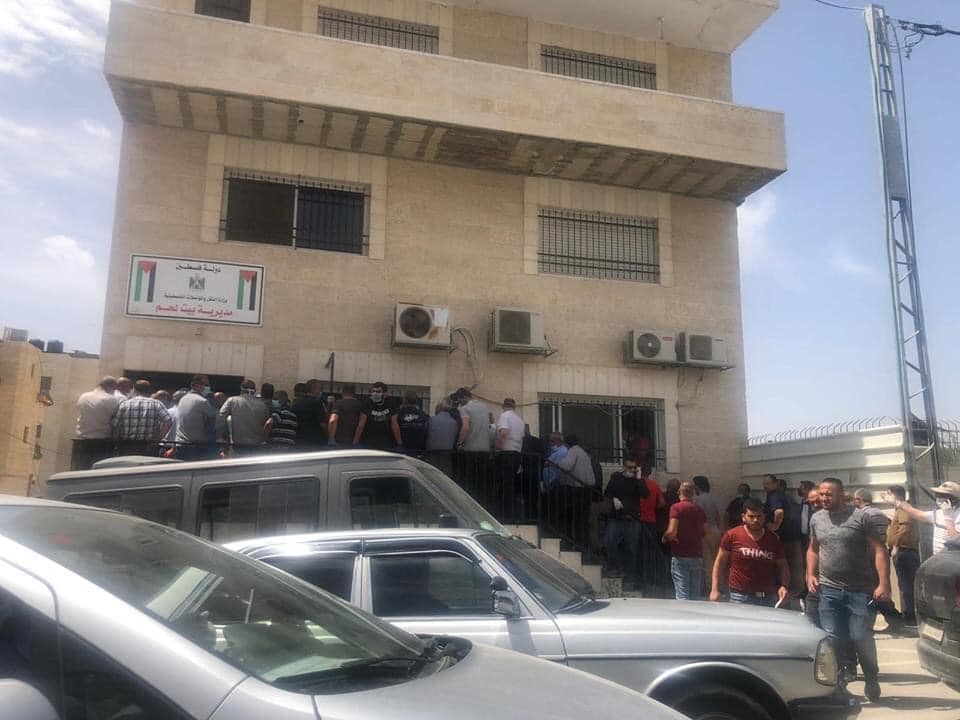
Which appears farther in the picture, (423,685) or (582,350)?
(582,350)

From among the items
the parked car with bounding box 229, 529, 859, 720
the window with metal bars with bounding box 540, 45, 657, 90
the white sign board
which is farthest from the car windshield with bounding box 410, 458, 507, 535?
the window with metal bars with bounding box 540, 45, 657, 90

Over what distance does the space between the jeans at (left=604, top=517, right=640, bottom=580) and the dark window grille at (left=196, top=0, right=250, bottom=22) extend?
10.1m

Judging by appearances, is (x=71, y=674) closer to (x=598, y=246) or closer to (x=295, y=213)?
(x=295, y=213)

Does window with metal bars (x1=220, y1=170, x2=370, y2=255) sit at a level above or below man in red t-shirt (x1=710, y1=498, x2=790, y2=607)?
above

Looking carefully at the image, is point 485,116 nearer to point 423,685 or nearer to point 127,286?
point 127,286

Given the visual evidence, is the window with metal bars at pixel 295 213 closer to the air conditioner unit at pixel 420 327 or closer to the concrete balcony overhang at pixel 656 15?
the air conditioner unit at pixel 420 327

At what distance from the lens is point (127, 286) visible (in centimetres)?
1178

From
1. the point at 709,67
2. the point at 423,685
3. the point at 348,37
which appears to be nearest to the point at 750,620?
the point at 423,685

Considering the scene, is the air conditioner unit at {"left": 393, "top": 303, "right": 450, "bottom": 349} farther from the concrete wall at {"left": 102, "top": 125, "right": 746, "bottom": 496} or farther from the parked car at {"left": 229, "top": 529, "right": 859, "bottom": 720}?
the parked car at {"left": 229, "top": 529, "right": 859, "bottom": 720}

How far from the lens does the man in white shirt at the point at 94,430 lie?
920 centimetres

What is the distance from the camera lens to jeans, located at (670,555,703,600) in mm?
8445

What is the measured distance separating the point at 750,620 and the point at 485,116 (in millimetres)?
9688

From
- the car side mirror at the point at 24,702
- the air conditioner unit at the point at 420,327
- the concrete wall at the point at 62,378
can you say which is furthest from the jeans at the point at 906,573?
the concrete wall at the point at 62,378

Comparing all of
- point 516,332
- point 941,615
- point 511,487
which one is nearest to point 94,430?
point 511,487
